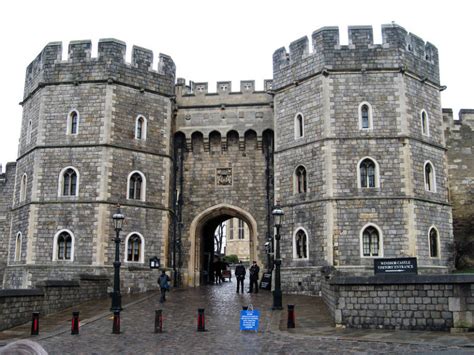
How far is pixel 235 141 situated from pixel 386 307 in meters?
15.2

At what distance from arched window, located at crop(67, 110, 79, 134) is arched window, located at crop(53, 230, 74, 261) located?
4.59m

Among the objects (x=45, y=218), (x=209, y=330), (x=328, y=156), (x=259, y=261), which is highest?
(x=328, y=156)

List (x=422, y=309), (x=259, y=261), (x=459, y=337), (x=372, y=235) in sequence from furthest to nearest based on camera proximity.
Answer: (x=259, y=261) → (x=372, y=235) → (x=422, y=309) → (x=459, y=337)

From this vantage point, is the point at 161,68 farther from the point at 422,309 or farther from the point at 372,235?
the point at 422,309

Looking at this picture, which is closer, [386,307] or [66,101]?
[386,307]

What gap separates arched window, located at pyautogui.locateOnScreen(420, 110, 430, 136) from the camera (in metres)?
23.2

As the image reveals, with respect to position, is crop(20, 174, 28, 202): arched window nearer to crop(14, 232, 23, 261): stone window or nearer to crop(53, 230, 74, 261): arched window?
crop(14, 232, 23, 261): stone window

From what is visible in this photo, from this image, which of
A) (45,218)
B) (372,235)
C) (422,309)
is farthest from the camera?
(45,218)

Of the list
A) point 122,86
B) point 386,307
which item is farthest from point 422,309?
point 122,86

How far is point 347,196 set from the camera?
863 inches

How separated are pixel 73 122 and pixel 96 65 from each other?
2816mm

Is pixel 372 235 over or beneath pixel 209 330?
over

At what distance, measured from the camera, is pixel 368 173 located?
877 inches

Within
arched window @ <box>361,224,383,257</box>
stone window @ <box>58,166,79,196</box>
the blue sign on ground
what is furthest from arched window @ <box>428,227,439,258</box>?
stone window @ <box>58,166,79,196</box>
